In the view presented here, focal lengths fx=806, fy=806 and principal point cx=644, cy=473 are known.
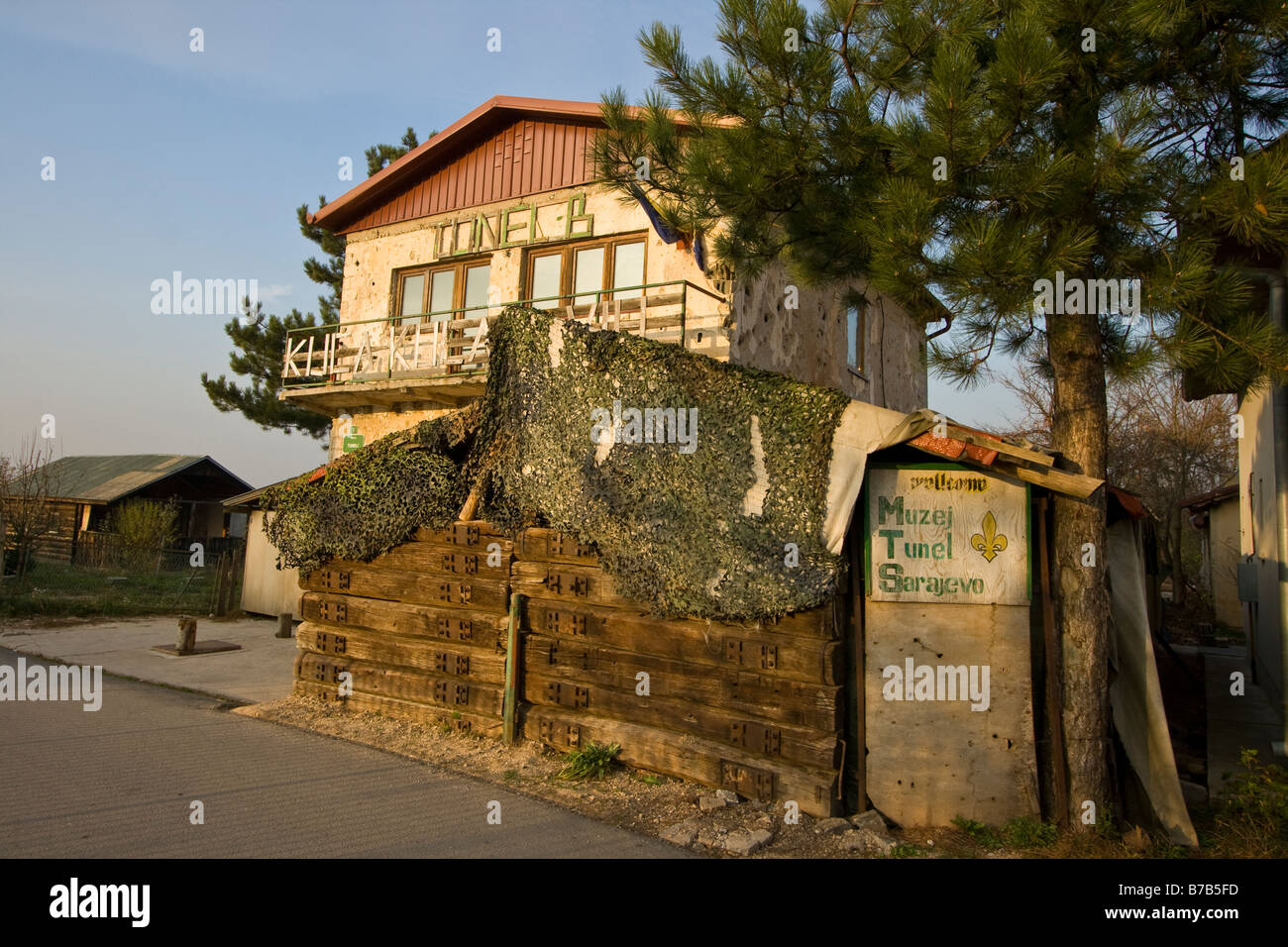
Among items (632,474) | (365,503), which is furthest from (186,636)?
(632,474)

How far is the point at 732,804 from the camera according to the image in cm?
616

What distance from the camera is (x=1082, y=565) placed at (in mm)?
5809

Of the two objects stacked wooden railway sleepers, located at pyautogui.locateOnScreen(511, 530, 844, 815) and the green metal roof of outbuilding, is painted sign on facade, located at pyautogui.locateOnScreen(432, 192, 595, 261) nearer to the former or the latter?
stacked wooden railway sleepers, located at pyautogui.locateOnScreen(511, 530, 844, 815)

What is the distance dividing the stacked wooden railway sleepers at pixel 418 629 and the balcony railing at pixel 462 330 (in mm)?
3587

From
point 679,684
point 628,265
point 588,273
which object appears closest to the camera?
point 679,684

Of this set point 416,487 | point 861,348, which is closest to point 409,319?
point 416,487

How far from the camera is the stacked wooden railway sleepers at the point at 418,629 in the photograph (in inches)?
317

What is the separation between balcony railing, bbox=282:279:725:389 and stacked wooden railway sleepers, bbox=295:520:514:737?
3.59 m

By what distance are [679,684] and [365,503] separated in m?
4.40

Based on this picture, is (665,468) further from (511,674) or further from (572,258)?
(572,258)

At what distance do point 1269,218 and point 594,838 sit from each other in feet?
18.9

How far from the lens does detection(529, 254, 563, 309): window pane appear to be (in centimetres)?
1377

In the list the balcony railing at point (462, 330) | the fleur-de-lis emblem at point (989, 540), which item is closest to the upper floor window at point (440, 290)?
the balcony railing at point (462, 330)

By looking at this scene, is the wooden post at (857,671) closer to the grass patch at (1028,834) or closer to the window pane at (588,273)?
the grass patch at (1028,834)
